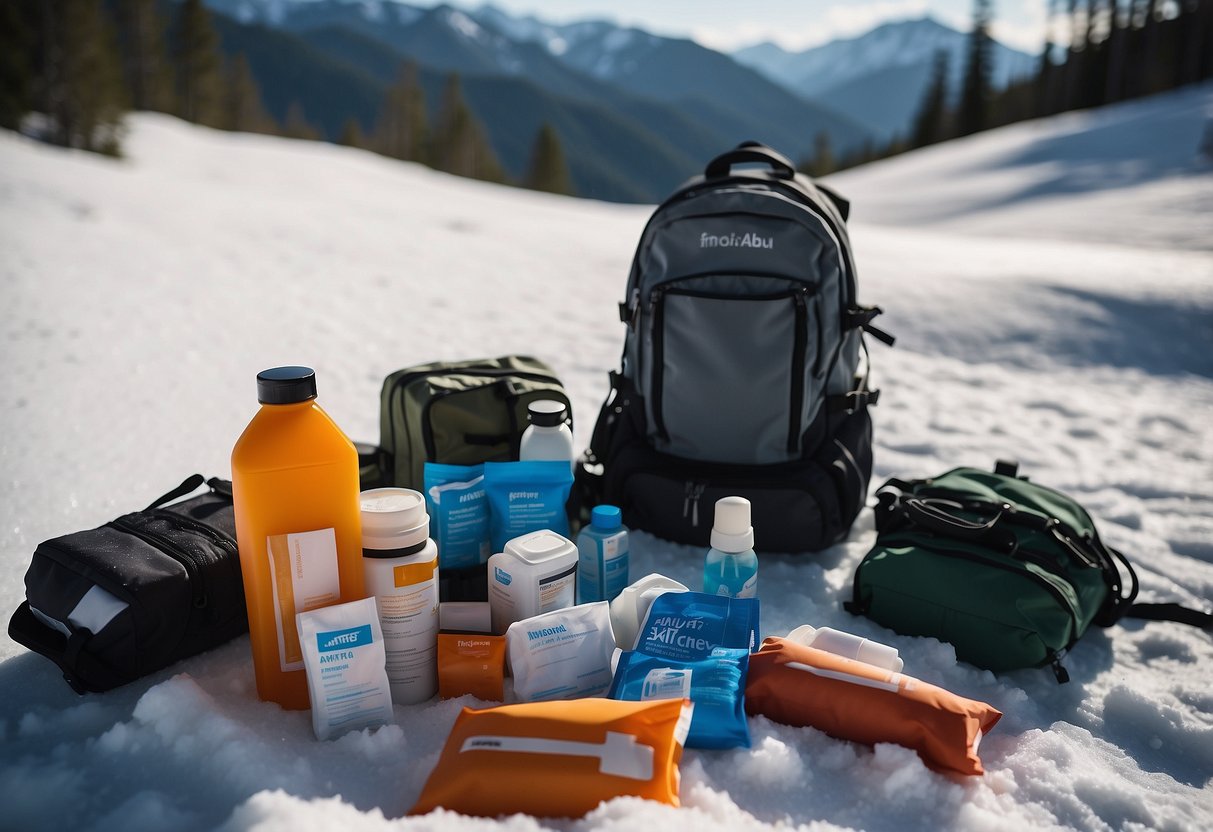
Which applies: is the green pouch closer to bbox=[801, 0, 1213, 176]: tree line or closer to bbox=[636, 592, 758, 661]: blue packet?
bbox=[636, 592, 758, 661]: blue packet

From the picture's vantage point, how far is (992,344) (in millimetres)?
4719

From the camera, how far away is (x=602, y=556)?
1.92 meters

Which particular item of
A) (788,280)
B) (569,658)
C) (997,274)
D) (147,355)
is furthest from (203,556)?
(997,274)

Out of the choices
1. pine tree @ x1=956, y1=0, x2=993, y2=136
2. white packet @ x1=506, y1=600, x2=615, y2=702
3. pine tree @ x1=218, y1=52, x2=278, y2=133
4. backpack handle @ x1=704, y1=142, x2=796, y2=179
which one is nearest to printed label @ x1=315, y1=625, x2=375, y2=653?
white packet @ x1=506, y1=600, x2=615, y2=702

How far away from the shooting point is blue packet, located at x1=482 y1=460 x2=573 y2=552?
196 cm

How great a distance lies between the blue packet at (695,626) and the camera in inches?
64.3

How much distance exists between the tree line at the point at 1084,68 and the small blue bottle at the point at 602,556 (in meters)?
32.5

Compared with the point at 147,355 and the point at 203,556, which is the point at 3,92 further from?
the point at 203,556

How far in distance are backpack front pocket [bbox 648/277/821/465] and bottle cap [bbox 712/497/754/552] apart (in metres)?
0.52

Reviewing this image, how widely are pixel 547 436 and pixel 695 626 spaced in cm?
66

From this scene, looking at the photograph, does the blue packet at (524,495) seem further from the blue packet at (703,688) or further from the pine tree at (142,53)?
the pine tree at (142,53)

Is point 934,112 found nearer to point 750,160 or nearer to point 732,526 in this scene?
point 750,160

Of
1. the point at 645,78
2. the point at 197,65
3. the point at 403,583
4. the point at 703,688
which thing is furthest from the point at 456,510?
the point at 645,78

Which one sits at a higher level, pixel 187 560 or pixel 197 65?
pixel 197 65
